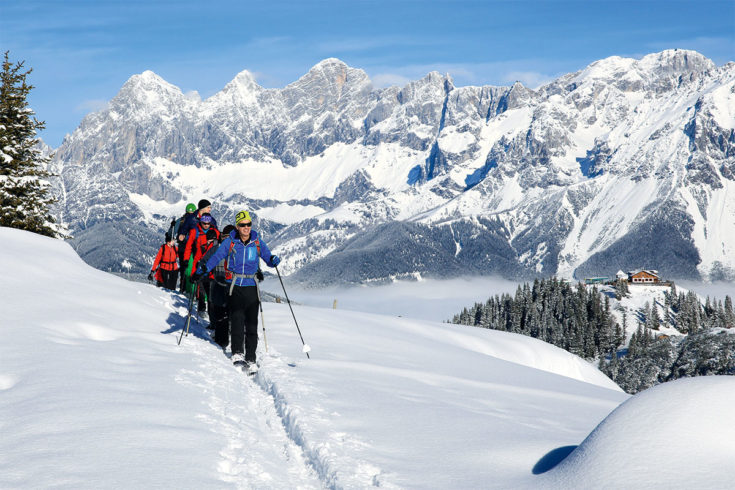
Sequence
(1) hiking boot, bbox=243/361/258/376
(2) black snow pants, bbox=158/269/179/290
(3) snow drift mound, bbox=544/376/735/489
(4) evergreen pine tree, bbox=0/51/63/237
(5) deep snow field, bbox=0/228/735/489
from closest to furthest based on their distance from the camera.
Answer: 1. (3) snow drift mound, bbox=544/376/735/489
2. (5) deep snow field, bbox=0/228/735/489
3. (1) hiking boot, bbox=243/361/258/376
4. (2) black snow pants, bbox=158/269/179/290
5. (4) evergreen pine tree, bbox=0/51/63/237

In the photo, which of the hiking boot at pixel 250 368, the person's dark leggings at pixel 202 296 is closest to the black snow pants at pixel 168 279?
the person's dark leggings at pixel 202 296

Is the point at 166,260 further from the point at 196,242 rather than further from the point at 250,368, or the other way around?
the point at 250,368

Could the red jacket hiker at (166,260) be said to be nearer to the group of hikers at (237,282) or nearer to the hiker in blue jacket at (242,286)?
the group of hikers at (237,282)

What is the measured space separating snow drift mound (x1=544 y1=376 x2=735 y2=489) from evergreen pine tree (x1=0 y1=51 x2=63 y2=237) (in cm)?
3227

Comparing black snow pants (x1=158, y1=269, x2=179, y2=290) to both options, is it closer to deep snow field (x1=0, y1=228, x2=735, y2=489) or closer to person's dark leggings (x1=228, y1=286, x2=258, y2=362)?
deep snow field (x1=0, y1=228, x2=735, y2=489)

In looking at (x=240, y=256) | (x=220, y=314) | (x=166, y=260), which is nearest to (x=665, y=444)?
(x=240, y=256)

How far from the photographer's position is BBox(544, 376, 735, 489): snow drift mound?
5820 millimetres

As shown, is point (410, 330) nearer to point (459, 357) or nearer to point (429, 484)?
point (459, 357)

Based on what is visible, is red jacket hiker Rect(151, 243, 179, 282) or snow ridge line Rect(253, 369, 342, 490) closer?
snow ridge line Rect(253, 369, 342, 490)

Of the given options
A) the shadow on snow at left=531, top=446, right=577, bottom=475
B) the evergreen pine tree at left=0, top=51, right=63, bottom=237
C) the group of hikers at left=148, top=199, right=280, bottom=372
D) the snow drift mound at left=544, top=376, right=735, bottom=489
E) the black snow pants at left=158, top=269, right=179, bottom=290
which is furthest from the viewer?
the evergreen pine tree at left=0, top=51, right=63, bottom=237

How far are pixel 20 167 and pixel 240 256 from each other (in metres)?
25.4

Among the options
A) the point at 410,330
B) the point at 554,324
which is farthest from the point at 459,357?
the point at 554,324

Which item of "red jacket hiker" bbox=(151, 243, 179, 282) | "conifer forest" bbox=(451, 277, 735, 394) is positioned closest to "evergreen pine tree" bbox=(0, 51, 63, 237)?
"red jacket hiker" bbox=(151, 243, 179, 282)

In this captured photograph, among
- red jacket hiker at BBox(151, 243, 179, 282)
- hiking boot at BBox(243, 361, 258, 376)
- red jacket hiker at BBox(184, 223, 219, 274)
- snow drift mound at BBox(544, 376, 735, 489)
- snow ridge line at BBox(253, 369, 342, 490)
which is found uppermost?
red jacket hiker at BBox(184, 223, 219, 274)
